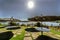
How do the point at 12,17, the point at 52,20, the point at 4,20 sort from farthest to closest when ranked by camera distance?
the point at 4,20
the point at 52,20
the point at 12,17

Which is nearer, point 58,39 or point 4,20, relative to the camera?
point 58,39

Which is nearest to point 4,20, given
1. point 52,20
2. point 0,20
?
point 0,20

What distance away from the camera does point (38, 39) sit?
6.63m

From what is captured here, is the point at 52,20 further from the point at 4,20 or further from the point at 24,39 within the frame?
the point at 24,39

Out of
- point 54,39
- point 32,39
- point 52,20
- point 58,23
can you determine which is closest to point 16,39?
point 32,39

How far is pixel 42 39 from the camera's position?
664cm

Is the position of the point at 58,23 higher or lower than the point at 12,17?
lower

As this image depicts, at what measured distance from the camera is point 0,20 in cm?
2069

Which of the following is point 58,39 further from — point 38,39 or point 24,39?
point 24,39

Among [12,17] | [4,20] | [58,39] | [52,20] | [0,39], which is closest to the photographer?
[58,39]

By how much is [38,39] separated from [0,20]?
15.1 metres

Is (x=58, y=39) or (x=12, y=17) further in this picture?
(x=12, y=17)

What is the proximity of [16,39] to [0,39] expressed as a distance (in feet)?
4.00

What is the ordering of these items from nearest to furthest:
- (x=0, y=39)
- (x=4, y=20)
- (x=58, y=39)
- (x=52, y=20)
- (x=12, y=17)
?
(x=58, y=39) → (x=0, y=39) → (x=12, y=17) → (x=52, y=20) → (x=4, y=20)
